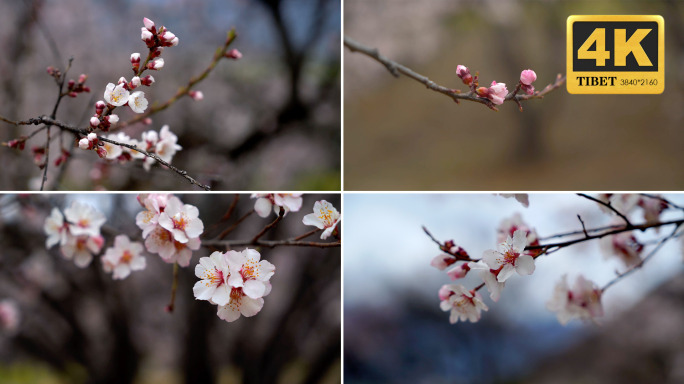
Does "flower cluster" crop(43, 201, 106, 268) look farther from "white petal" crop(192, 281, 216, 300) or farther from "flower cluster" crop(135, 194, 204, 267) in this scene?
"white petal" crop(192, 281, 216, 300)

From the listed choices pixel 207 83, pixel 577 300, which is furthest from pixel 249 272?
pixel 207 83

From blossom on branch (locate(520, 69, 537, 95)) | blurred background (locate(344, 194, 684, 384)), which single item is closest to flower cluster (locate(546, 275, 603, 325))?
blurred background (locate(344, 194, 684, 384))

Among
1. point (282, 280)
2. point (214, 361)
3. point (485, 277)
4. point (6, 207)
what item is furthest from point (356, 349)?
point (6, 207)

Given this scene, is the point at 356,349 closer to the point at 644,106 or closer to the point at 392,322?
the point at 392,322

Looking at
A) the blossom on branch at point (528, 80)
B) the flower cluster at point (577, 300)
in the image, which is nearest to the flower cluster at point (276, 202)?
the blossom on branch at point (528, 80)

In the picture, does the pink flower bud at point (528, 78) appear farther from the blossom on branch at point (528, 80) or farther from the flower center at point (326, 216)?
the flower center at point (326, 216)

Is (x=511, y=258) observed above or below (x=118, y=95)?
below

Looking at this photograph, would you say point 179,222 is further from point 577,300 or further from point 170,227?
point 577,300
